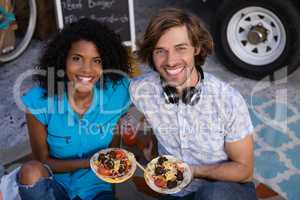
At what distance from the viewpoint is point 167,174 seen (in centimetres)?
240

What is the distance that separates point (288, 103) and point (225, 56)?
723 mm

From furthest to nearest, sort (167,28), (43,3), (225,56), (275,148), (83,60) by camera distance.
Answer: (43,3), (225,56), (275,148), (83,60), (167,28)

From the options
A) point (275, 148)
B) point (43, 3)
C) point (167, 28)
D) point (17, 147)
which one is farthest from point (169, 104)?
point (43, 3)

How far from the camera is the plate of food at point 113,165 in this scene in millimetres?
2369

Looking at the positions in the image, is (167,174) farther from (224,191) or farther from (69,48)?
(69,48)

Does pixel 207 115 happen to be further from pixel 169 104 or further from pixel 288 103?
pixel 288 103

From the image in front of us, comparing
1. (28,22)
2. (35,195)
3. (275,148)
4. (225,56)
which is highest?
(28,22)

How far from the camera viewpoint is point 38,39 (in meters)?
5.16

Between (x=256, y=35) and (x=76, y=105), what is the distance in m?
2.16

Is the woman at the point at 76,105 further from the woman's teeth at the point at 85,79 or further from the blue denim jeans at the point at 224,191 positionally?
the blue denim jeans at the point at 224,191

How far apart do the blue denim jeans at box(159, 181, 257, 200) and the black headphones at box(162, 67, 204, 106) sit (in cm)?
42

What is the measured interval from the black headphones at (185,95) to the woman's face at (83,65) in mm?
377

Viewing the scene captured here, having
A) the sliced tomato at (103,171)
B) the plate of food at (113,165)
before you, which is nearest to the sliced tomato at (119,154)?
the plate of food at (113,165)

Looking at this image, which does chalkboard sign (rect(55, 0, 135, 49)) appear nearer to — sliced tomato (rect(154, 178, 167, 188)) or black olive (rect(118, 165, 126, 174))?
black olive (rect(118, 165, 126, 174))
